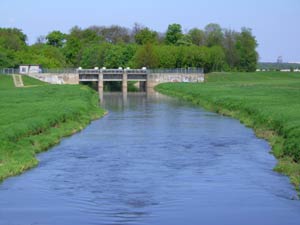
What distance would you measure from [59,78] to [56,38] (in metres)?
66.2

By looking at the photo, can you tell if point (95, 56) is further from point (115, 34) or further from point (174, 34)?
point (115, 34)

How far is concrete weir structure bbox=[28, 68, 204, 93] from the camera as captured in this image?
12575 cm

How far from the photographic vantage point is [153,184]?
29906mm

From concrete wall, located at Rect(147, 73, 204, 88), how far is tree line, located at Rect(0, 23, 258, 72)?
38.1 feet

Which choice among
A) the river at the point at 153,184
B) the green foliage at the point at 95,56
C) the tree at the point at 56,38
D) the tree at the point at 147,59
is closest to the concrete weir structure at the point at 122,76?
the tree at the point at 147,59

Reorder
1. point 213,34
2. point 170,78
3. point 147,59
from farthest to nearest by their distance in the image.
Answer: point 213,34 < point 147,59 < point 170,78

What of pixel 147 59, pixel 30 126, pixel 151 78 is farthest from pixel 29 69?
pixel 30 126

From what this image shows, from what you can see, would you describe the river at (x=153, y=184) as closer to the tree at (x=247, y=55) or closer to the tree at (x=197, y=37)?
the tree at (x=247, y=55)

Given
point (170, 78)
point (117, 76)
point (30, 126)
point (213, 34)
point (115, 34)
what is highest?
point (115, 34)

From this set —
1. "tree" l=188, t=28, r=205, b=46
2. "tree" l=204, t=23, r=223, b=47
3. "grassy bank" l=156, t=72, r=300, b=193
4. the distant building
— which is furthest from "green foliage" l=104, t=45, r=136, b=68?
"grassy bank" l=156, t=72, r=300, b=193

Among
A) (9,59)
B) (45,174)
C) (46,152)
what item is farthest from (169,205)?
(9,59)

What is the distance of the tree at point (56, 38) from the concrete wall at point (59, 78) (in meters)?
65.2

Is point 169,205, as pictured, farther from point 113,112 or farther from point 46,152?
point 113,112

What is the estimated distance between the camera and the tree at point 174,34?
570 ft
